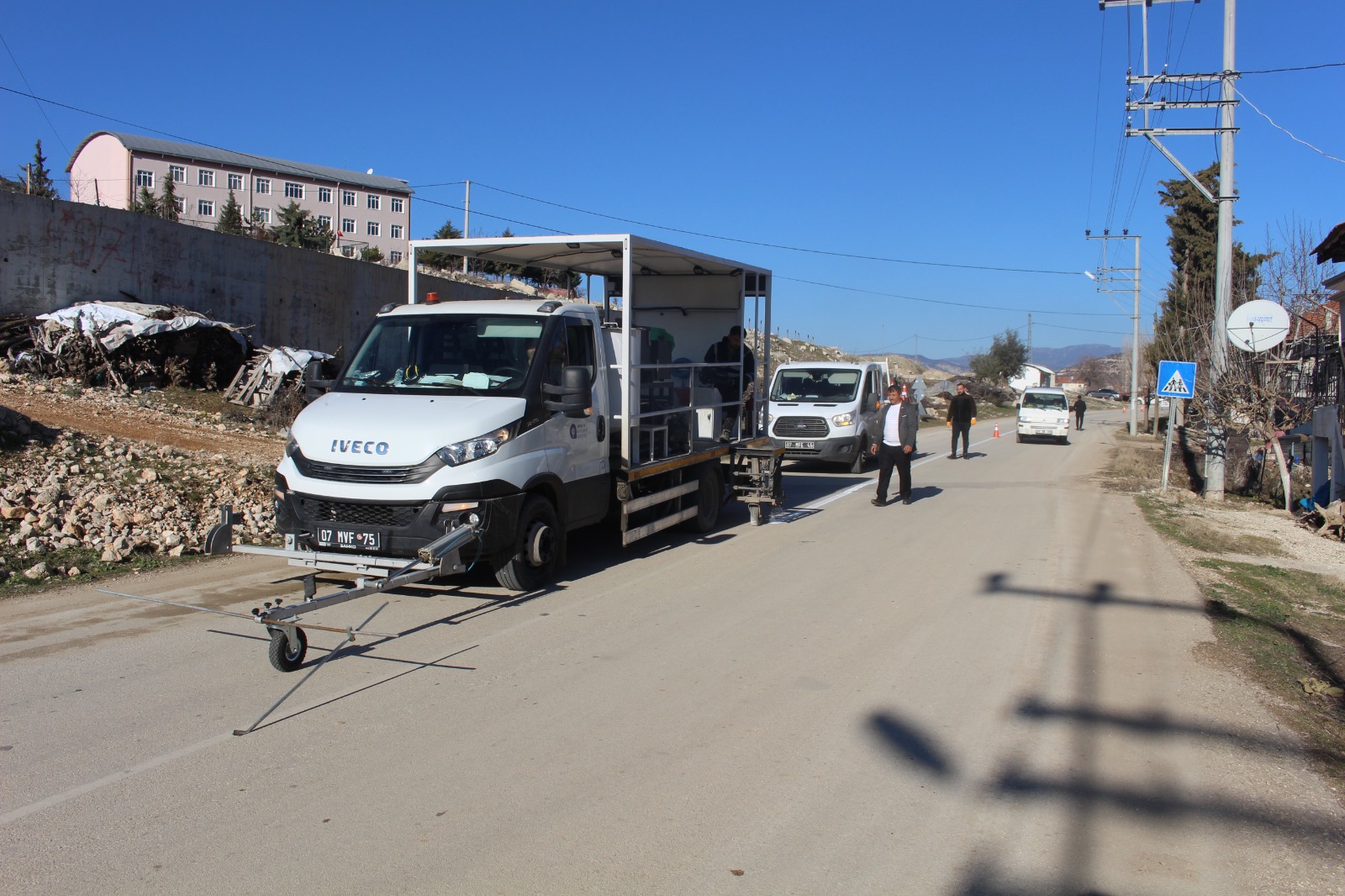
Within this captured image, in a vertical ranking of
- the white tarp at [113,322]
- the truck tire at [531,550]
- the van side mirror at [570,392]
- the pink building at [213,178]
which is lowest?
the truck tire at [531,550]

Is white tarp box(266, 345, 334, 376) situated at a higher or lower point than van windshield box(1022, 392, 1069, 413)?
higher

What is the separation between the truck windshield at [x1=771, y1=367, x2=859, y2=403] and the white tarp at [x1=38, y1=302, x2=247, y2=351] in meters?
11.0

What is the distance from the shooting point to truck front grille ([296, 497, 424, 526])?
7234 millimetres

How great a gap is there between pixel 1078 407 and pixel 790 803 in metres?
45.0

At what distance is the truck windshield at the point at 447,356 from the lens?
821 cm

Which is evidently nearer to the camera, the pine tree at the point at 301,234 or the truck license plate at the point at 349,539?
the truck license plate at the point at 349,539

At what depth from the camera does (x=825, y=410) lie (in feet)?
62.0

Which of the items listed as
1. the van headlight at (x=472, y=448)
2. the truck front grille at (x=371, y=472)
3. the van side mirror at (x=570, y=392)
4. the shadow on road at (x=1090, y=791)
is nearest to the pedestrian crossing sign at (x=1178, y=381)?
the shadow on road at (x=1090, y=791)

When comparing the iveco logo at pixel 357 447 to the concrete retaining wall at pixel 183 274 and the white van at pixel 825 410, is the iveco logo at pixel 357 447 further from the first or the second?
the white van at pixel 825 410

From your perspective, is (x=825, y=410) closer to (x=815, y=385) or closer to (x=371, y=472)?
(x=815, y=385)

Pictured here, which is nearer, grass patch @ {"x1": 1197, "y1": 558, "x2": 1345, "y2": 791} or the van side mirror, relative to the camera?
grass patch @ {"x1": 1197, "y1": 558, "x2": 1345, "y2": 791}

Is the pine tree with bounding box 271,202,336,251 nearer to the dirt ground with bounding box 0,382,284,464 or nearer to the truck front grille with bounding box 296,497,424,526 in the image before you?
the dirt ground with bounding box 0,382,284,464

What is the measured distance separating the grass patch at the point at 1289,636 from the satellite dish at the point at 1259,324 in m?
4.75

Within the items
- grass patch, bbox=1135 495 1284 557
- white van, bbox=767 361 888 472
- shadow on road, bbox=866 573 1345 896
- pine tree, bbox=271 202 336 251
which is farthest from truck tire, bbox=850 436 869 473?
pine tree, bbox=271 202 336 251
